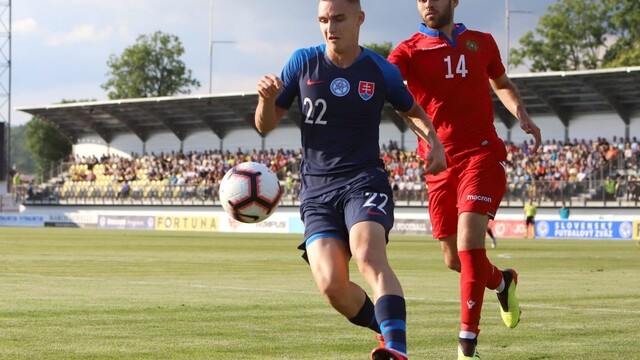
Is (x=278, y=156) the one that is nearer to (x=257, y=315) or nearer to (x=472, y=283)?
(x=257, y=315)

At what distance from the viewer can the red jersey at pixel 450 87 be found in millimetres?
9148

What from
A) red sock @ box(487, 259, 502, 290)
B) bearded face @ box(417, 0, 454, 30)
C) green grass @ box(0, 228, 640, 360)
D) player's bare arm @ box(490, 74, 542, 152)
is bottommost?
green grass @ box(0, 228, 640, 360)

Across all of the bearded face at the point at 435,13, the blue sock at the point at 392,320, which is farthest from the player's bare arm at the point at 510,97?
the blue sock at the point at 392,320

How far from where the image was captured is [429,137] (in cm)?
761

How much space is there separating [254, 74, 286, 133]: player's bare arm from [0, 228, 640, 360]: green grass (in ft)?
5.73

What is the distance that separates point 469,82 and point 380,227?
2.42m

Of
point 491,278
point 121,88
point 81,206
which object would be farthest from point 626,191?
point 121,88

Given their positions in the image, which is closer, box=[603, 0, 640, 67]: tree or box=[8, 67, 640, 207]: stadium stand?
box=[8, 67, 640, 207]: stadium stand

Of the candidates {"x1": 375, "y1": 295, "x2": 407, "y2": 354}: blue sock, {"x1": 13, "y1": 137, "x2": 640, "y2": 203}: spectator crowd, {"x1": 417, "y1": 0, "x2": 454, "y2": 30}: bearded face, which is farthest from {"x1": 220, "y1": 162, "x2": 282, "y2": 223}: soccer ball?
{"x1": 13, "y1": 137, "x2": 640, "y2": 203}: spectator crowd

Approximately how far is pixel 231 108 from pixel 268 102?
63.0m

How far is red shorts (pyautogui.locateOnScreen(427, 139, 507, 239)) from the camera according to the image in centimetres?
893

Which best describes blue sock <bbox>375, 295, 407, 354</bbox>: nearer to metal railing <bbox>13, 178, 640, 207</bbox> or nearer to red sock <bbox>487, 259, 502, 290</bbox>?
red sock <bbox>487, 259, 502, 290</bbox>

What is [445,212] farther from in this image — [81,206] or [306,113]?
[81,206]

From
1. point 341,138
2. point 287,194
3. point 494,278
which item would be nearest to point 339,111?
point 341,138
